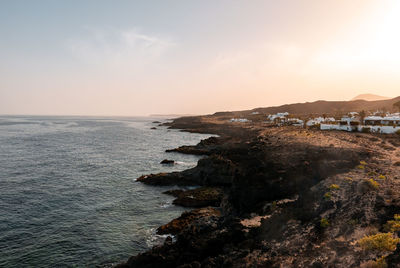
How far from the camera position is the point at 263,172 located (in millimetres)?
25953

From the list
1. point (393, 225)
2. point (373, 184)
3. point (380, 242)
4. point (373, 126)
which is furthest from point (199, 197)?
point (373, 126)

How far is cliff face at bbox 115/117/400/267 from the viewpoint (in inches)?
491

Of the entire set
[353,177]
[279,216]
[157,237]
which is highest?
[353,177]

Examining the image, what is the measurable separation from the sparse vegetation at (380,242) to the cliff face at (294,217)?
20 centimetres

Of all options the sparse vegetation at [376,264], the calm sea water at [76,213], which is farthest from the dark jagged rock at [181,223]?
the sparse vegetation at [376,264]

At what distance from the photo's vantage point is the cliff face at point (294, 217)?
12.5 m

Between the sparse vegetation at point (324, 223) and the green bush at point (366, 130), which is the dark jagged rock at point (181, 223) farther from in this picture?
the green bush at point (366, 130)

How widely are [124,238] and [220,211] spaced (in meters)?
10.1

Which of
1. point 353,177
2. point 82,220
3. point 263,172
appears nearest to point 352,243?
point 353,177

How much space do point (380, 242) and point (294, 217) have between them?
5418 millimetres

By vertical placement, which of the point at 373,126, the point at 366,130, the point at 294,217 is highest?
the point at 373,126

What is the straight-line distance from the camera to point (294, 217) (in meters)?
16.4

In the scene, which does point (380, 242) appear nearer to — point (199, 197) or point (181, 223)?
point (181, 223)

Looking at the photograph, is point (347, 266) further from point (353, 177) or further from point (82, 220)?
point (82, 220)
